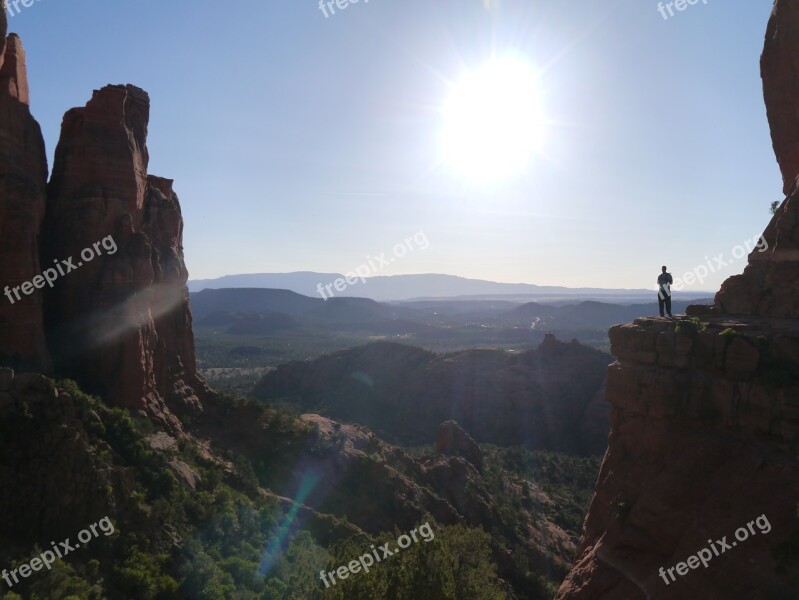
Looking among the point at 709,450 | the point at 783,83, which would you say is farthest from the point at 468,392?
the point at 709,450

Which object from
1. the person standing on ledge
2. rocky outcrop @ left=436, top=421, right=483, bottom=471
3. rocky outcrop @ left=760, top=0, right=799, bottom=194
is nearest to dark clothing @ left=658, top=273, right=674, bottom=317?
the person standing on ledge

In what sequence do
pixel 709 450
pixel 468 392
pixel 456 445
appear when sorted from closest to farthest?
pixel 709 450
pixel 456 445
pixel 468 392

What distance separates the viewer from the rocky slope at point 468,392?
251ft

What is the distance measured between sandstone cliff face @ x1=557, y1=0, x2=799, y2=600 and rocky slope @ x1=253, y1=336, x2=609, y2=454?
179 ft

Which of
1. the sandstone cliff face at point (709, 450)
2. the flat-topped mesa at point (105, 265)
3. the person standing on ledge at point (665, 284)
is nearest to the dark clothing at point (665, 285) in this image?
the person standing on ledge at point (665, 284)

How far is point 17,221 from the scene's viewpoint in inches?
939

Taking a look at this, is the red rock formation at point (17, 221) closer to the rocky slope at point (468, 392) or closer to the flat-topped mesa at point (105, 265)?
the flat-topped mesa at point (105, 265)

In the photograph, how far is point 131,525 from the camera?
66.5 feet

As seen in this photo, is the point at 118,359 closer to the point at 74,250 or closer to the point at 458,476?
the point at 74,250

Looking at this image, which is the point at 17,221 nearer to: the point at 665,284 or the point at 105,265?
the point at 105,265

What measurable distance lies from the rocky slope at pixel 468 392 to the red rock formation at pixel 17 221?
5483 cm

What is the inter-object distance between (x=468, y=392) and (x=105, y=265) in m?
65.6

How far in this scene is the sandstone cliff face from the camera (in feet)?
49.4

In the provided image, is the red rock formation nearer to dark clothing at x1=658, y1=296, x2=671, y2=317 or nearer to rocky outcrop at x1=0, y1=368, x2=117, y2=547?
rocky outcrop at x1=0, y1=368, x2=117, y2=547
